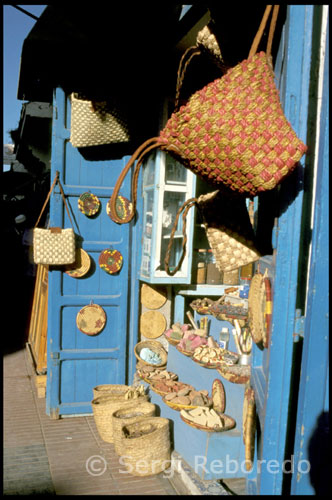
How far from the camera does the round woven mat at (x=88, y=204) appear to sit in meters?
5.45

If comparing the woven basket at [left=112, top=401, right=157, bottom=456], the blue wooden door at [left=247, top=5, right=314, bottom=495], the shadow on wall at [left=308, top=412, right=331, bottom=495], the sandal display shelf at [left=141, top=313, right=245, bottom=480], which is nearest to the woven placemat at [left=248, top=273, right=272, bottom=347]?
the blue wooden door at [left=247, top=5, right=314, bottom=495]

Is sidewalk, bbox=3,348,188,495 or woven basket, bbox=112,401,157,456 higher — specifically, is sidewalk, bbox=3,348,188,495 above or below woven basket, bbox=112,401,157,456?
below

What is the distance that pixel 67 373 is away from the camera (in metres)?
5.54

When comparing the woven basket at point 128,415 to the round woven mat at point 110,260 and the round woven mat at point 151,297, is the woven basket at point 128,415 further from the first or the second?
the round woven mat at point 110,260

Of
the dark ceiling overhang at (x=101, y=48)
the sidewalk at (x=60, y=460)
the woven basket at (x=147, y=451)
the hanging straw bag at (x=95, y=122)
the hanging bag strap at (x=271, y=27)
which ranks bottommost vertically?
the sidewalk at (x=60, y=460)

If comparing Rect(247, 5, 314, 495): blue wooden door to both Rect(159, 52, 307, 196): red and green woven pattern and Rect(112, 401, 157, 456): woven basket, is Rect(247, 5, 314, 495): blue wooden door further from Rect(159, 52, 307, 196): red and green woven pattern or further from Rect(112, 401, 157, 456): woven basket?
Rect(112, 401, 157, 456): woven basket

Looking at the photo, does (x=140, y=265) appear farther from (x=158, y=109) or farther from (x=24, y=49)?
(x=24, y=49)

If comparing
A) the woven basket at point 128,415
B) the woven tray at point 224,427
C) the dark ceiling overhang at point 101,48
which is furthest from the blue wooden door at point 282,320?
the woven basket at point 128,415

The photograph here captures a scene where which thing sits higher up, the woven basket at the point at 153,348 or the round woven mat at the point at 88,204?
the round woven mat at the point at 88,204

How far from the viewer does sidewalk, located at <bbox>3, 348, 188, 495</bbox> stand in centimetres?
403

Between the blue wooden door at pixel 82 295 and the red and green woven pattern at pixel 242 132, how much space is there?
3.80 m

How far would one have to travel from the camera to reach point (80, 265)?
5492 millimetres

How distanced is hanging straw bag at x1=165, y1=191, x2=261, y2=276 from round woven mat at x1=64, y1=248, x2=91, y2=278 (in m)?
3.37

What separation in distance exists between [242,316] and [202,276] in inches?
45.5
